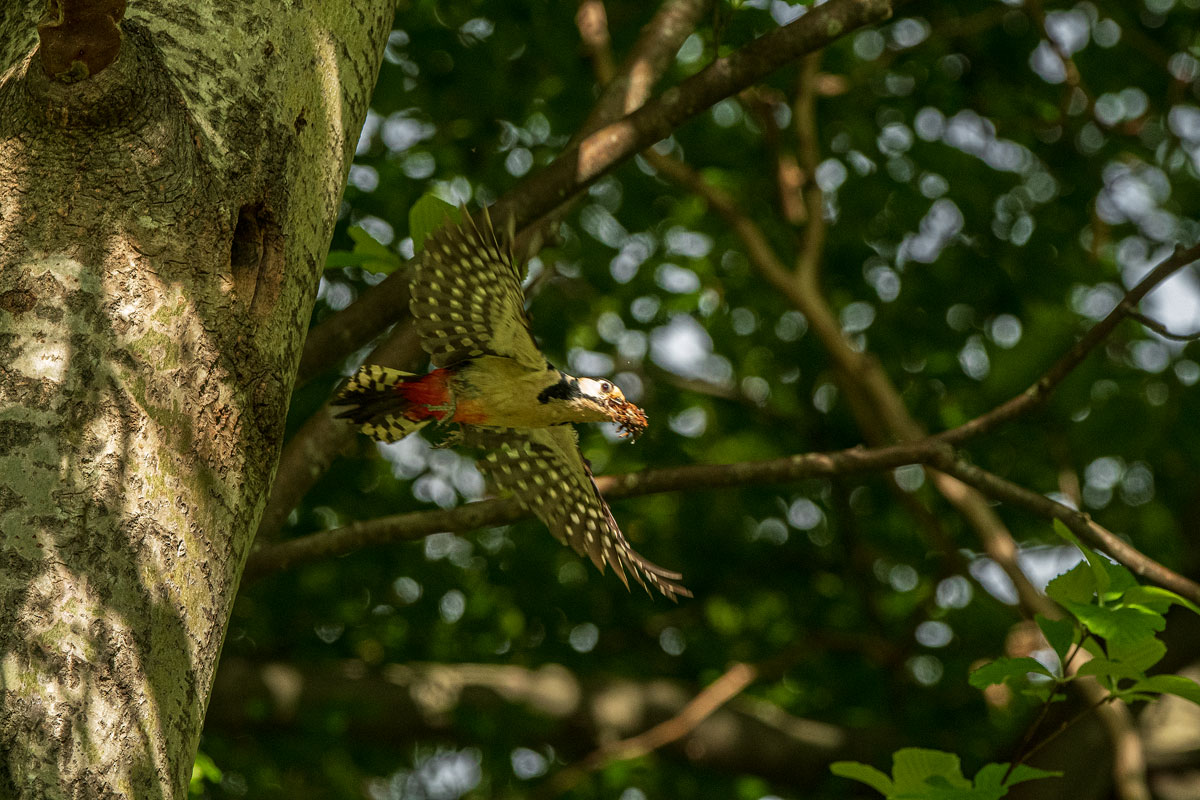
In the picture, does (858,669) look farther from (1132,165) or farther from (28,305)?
(28,305)

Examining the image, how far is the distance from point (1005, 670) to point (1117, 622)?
229 mm

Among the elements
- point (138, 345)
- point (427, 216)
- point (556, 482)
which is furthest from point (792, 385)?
point (138, 345)

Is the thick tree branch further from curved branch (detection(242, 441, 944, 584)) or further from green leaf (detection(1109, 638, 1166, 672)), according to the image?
green leaf (detection(1109, 638, 1166, 672))

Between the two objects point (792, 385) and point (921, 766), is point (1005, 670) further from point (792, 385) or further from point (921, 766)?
point (792, 385)

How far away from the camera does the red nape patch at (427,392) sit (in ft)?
9.78

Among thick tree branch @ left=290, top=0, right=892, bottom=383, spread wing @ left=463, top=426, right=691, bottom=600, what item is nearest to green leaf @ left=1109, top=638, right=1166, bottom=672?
spread wing @ left=463, top=426, right=691, bottom=600

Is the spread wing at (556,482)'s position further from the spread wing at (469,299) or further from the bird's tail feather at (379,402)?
the spread wing at (469,299)

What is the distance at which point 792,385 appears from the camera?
20.3 feet

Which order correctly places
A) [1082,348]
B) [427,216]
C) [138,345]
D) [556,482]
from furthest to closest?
1. [556,482]
2. [1082,348]
3. [427,216]
4. [138,345]

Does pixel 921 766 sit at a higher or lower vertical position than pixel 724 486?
lower

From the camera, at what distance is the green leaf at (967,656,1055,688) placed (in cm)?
217

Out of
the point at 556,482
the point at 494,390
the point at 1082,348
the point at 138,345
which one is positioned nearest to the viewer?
the point at 138,345

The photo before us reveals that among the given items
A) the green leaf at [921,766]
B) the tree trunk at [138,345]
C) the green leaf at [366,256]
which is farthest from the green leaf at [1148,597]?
the green leaf at [366,256]

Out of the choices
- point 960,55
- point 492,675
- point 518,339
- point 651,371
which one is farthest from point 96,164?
point 960,55
